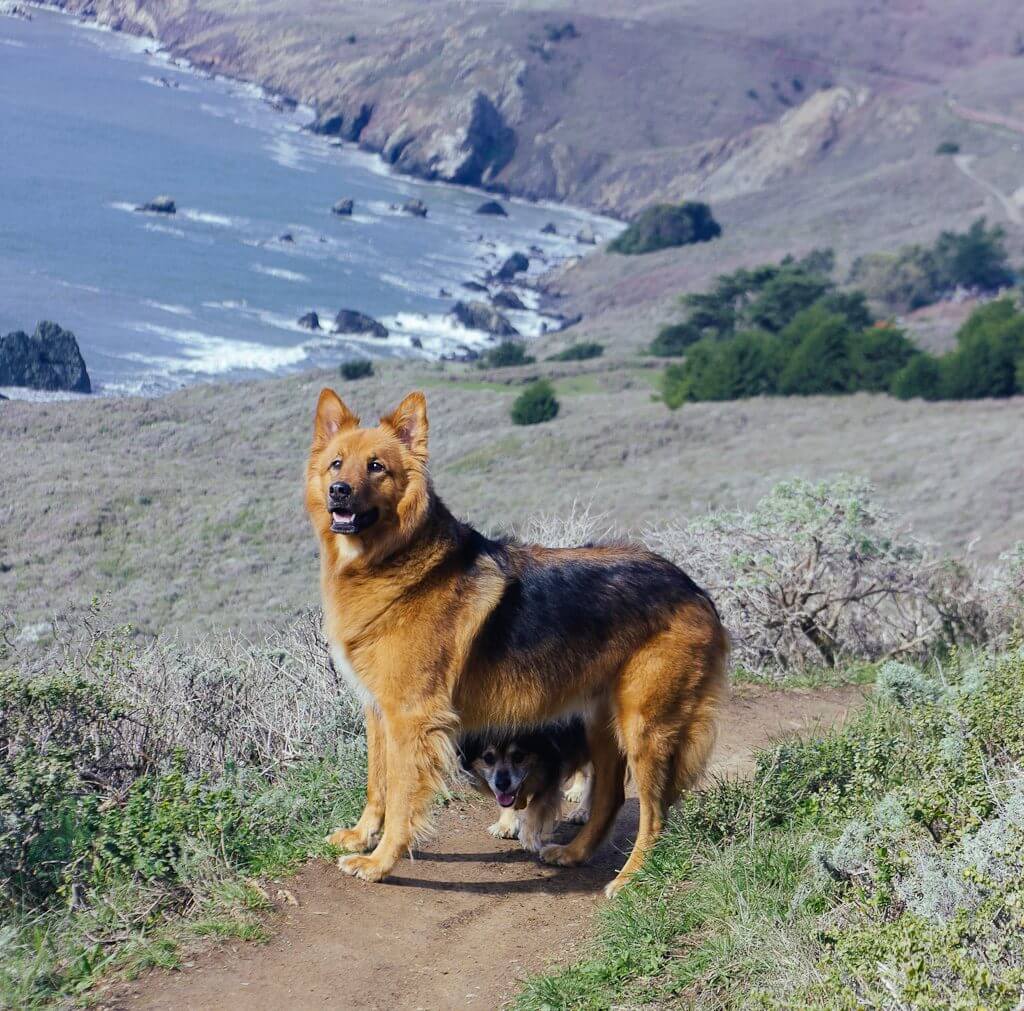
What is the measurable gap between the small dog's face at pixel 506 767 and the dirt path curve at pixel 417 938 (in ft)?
1.26

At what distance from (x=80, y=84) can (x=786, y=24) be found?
107806 mm

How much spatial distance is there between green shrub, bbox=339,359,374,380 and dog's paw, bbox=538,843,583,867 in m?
42.4

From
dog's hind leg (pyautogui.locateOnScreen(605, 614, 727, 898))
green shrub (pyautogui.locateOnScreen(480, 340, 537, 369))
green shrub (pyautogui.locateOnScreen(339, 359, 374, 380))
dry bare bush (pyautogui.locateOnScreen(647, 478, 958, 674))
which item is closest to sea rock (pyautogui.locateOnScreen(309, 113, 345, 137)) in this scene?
green shrub (pyautogui.locateOnScreen(480, 340, 537, 369))

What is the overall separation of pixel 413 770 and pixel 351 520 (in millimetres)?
1203

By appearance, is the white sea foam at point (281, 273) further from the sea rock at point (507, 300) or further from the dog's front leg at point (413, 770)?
the dog's front leg at point (413, 770)

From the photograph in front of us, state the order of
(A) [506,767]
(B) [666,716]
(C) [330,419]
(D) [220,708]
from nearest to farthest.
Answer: (C) [330,419] → (B) [666,716] → (A) [506,767] → (D) [220,708]

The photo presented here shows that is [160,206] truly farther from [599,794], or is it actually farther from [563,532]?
[599,794]

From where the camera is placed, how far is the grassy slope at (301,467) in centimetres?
2428

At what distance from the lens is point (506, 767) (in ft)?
21.8

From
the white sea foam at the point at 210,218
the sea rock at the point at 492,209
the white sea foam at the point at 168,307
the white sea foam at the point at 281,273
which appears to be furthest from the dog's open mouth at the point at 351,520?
the sea rock at the point at 492,209

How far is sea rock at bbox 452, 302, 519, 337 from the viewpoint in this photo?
7156 centimetres

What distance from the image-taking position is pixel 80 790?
6.84 m

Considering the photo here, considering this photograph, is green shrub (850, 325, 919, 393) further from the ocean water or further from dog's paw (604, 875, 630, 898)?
dog's paw (604, 875, 630, 898)

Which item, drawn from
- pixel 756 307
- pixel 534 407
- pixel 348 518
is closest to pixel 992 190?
pixel 756 307
